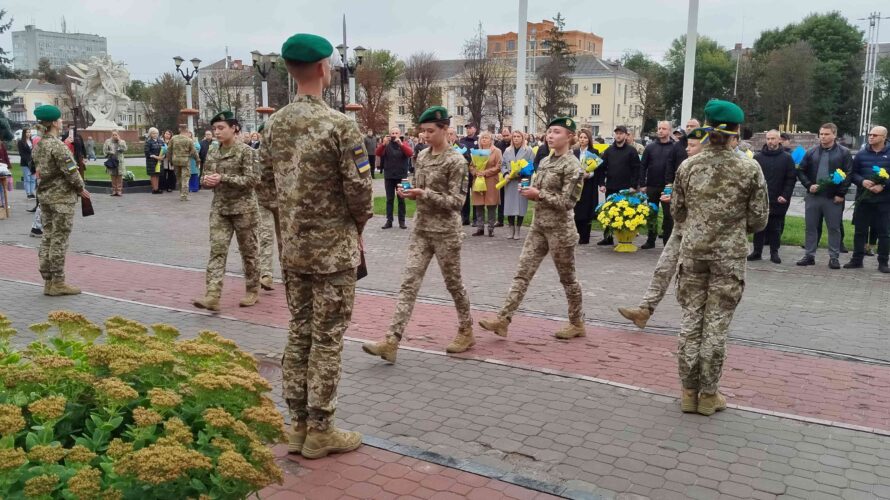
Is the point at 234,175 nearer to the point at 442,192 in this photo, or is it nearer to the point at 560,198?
the point at 442,192

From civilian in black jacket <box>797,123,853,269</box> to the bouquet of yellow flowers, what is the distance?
244 centimetres

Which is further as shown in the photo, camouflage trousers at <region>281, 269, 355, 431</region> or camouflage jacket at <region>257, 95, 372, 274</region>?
camouflage trousers at <region>281, 269, 355, 431</region>

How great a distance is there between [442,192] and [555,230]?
48.5 inches

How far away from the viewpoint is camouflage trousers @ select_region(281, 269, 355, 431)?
435 centimetres

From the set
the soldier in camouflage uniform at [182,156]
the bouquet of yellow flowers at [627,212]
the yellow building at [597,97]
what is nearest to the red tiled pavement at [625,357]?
the bouquet of yellow flowers at [627,212]

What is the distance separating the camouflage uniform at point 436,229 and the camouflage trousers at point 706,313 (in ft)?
6.40

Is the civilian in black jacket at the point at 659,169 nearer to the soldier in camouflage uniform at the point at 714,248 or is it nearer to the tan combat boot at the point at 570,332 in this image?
the tan combat boot at the point at 570,332

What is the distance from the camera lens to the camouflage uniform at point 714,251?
17.0 feet

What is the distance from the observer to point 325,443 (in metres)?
4.45

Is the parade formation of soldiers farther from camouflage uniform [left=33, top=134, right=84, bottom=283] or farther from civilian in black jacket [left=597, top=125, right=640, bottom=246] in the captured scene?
civilian in black jacket [left=597, top=125, right=640, bottom=246]

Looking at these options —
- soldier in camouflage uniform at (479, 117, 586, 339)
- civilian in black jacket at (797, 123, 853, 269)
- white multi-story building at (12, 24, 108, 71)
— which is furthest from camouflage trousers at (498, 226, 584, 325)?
white multi-story building at (12, 24, 108, 71)

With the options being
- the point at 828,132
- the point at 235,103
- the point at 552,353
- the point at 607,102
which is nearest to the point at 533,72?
the point at 607,102

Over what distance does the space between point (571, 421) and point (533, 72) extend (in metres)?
82.2

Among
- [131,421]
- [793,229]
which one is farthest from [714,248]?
[793,229]
